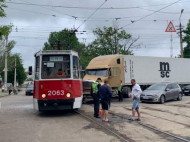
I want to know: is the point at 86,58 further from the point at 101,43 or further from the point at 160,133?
the point at 160,133

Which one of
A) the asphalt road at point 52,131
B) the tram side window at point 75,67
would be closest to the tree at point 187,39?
the tram side window at point 75,67

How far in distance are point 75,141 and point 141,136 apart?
6.99 feet

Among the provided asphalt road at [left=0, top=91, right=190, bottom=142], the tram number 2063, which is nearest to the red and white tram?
the tram number 2063

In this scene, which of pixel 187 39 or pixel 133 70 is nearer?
pixel 133 70

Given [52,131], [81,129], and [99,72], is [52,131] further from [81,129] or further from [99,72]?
[99,72]

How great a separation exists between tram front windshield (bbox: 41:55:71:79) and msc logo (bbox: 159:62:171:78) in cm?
1736

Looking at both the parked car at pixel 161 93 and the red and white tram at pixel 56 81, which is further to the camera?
the parked car at pixel 161 93

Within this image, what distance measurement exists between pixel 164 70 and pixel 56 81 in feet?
61.5

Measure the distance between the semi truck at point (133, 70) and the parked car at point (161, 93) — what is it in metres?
2.77

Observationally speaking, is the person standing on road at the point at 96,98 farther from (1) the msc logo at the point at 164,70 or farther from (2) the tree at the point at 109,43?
(2) the tree at the point at 109,43

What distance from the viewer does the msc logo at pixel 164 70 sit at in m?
31.0

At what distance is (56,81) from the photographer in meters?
14.6

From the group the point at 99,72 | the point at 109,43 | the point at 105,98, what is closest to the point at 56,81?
the point at 105,98

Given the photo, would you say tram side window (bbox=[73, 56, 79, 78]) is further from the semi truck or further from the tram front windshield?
the semi truck
